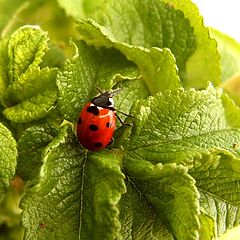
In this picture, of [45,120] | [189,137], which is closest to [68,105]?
[45,120]

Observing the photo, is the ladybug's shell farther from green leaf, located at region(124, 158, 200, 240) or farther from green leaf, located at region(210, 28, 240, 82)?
green leaf, located at region(210, 28, 240, 82)

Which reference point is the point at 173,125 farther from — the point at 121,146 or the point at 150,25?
the point at 150,25

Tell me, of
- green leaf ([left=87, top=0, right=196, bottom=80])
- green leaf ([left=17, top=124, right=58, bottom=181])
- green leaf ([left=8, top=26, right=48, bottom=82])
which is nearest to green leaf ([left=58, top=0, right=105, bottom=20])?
green leaf ([left=87, top=0, right=196, bottom=80])

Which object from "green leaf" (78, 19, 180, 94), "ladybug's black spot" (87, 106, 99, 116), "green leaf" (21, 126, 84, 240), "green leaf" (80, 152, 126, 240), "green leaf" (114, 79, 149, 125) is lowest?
"green leaf" (21, 126, 84, 240)

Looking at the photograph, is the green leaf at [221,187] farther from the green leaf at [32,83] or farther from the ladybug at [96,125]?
the green leaf at [32,83]

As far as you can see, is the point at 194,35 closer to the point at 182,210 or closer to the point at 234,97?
the point at 234,97

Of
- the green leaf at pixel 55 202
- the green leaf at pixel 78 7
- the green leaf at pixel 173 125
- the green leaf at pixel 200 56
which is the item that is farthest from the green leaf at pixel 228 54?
the green leaf at pixel 55 202

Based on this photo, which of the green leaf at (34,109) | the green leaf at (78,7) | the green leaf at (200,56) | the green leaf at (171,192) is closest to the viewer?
the green leaf at (171,192)
